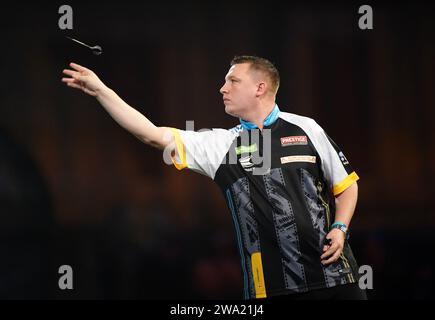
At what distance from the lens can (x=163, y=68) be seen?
6180 mm

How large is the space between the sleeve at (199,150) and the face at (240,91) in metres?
0.15

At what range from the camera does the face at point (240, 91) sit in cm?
331

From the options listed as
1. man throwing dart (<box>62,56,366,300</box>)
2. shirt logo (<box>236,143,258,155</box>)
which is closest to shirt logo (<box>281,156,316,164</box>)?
man throwing dart (<box>62,56,366,300</box>)

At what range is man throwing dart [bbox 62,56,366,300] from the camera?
3.13m

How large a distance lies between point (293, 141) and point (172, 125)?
2.84 meters

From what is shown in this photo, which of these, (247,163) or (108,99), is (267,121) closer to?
(247,163)

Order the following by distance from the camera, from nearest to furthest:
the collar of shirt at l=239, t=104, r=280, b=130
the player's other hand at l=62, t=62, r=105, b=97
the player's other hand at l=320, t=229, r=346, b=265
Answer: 1. the player's other hand at l=62, t=62, r=105, b=97
2. the player's other hand at l=320, t=229, r=346, b=265
3. the collar of shirt at l=239, t=104, r=280, b=130

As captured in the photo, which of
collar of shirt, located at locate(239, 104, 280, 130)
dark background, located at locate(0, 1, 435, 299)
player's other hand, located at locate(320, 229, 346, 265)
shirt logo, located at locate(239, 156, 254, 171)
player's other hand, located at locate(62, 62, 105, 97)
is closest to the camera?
player's other hand, located at locate(62, 62, 105, 97)

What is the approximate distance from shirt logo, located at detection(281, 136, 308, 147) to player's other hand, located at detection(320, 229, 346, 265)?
1.43 feet

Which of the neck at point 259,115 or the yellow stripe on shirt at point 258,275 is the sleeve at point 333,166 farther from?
the yellow stripe on shirt at point 258,275

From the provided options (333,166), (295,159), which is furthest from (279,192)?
→ (333,166)

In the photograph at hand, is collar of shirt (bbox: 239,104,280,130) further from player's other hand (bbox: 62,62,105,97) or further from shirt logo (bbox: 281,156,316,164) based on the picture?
player's other hand (bbox: 62,62,105,97)
